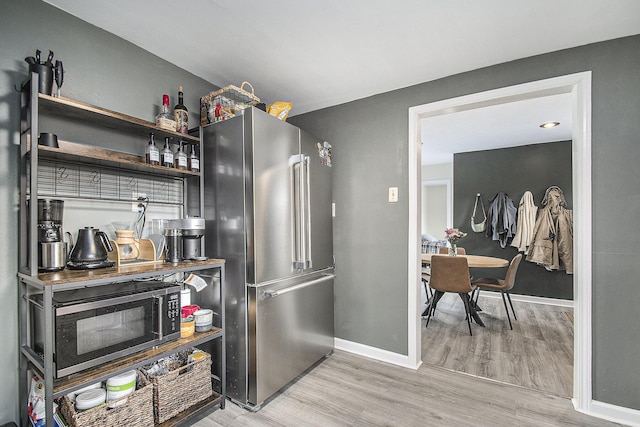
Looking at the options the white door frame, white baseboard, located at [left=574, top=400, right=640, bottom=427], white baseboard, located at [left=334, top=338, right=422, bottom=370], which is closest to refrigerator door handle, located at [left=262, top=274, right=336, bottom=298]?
white baseboard, located at [left=334, top=338, right=422, bottom=370]

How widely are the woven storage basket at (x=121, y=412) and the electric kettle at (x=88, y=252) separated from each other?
64cm

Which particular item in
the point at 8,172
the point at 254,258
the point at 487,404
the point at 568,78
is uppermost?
the point at 568,78

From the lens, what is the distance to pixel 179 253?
6.26 ft

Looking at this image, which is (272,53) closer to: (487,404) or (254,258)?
(254,258)

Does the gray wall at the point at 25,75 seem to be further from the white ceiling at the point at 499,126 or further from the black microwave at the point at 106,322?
the white ceiling at the point at 499,126

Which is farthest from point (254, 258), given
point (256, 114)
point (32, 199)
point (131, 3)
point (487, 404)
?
point (487, 404)

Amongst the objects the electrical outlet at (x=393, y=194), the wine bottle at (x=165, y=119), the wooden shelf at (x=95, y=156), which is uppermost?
the wine bottle at (x=165, y=119)

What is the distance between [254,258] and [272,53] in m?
1.48

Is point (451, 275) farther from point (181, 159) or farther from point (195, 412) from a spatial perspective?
point (181, 159)

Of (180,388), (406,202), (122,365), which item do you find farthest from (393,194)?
(122,365)

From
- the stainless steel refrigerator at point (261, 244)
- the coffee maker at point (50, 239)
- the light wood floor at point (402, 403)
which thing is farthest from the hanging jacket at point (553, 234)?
the coffee maker at point (50, 239)

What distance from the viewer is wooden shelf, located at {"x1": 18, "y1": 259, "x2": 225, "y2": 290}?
127 cm

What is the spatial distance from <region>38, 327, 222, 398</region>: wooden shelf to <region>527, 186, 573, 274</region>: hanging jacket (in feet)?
16.1

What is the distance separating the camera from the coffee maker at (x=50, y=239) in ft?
4.66
